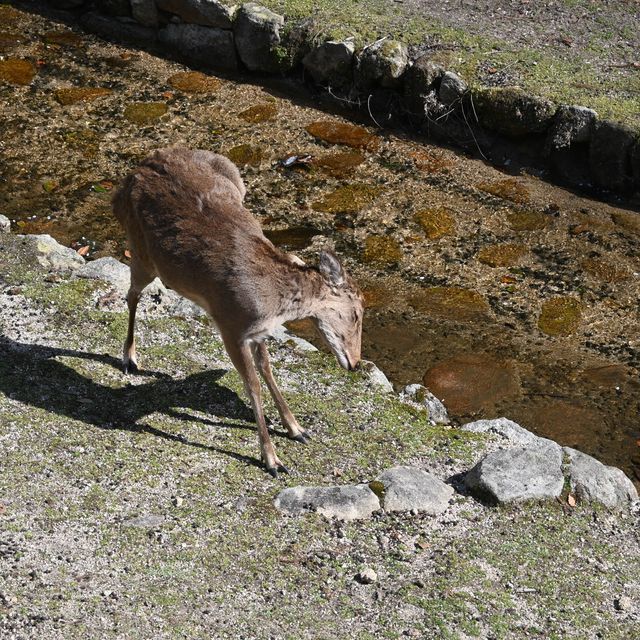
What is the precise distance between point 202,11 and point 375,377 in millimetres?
6099

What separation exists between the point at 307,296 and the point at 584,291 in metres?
3.33

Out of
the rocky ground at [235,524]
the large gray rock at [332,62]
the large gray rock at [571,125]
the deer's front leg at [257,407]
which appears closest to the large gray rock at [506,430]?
the rocky ground at [235,524]

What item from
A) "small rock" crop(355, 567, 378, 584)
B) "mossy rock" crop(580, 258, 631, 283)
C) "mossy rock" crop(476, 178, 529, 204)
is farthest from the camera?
"mossy rock" crop(476, 178, 529, 204)

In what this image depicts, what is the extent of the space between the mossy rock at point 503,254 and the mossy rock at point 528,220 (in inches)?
11.8

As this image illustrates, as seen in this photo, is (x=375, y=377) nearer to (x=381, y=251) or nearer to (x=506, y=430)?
(x=506, y=430)

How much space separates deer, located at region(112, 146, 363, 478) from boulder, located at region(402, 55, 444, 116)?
4415 mm

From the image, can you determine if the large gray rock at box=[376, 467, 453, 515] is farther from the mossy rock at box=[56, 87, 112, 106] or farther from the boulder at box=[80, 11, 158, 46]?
the boulder at box=[80, 11, 158, 46]

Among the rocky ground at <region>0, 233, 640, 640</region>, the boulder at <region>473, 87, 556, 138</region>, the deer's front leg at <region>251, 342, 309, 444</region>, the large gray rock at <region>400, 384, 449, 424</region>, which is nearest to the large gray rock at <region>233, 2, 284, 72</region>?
the boulder at <region>473, 87, 556, 138</region>

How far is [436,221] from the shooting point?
880cm

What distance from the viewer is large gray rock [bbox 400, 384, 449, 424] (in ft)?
20.8

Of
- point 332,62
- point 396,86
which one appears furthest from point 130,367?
point 332,62

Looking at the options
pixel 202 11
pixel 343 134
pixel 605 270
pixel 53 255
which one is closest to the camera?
pixel 53 255

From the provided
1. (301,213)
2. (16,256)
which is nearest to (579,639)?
(16,256)

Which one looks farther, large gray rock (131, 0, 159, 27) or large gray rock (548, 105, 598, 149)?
large gray rock (131, 0, 159, 27)
